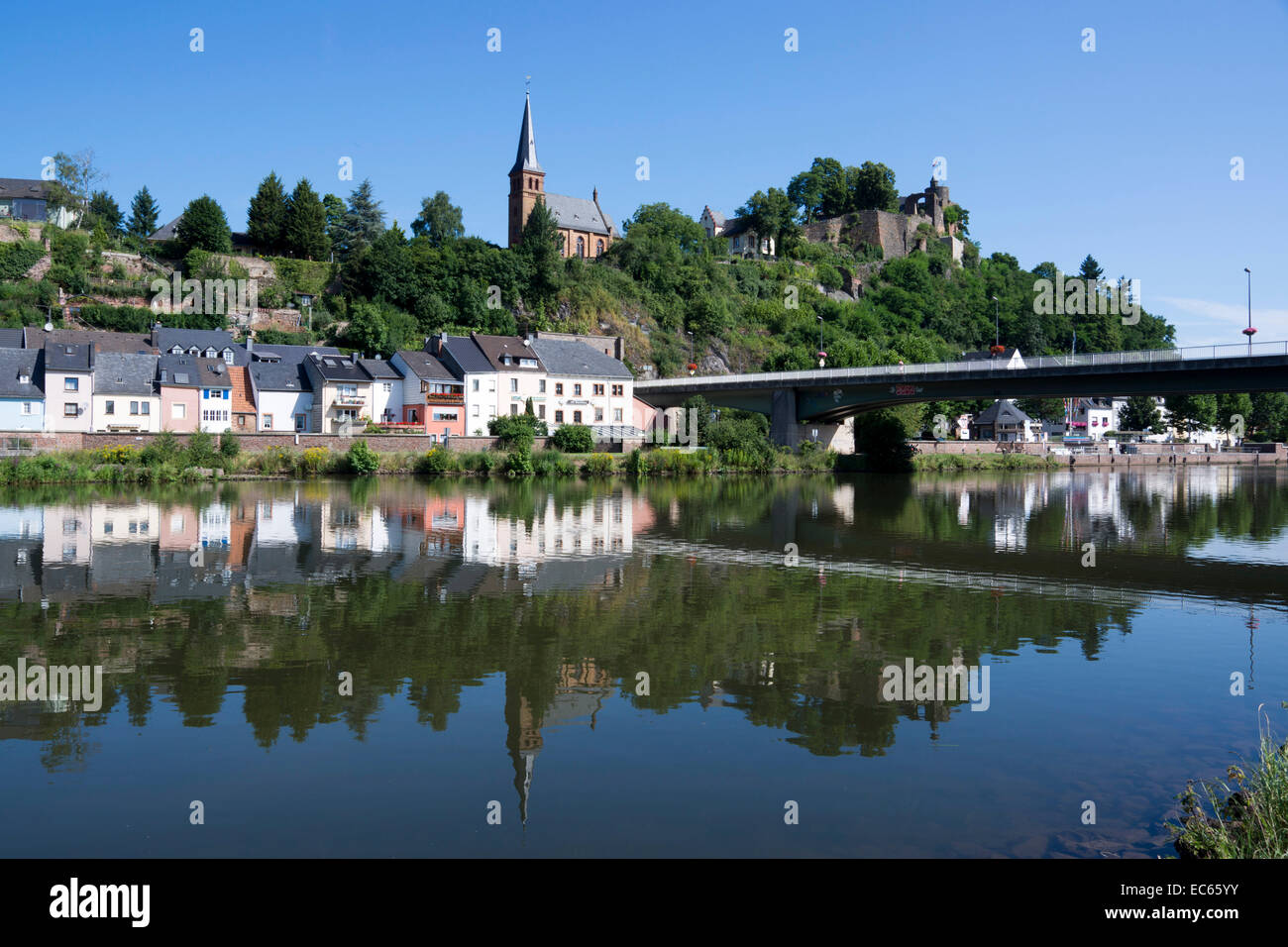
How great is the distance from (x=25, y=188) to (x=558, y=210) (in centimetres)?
6266

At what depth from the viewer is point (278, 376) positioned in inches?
2963

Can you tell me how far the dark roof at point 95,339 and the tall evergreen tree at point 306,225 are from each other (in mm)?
22104

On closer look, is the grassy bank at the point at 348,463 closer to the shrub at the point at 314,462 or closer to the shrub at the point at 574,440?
the shrub at the point at 314,462

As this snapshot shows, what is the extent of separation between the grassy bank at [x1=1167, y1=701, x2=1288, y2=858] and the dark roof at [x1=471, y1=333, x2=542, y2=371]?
72861mm

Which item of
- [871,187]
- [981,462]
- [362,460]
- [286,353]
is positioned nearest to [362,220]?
[286,353]

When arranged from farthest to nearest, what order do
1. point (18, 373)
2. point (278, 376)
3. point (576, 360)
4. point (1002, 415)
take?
point (1002, 415)
point (576, 360)
point (278, 376)
point (18, 373)

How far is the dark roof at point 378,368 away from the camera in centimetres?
7669

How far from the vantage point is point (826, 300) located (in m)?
135

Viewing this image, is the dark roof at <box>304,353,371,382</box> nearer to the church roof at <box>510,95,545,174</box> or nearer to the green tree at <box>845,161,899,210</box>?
the church roof at <box>510,95,545,174</box>

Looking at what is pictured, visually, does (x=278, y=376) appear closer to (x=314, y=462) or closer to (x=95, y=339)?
(x=95, y=339)
